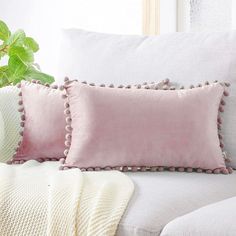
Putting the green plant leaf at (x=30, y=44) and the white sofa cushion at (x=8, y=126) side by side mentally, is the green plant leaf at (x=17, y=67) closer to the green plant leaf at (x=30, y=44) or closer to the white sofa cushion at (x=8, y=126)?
the green plant leaf at (x=30, y=44)

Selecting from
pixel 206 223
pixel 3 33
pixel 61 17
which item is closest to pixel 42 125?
pixel 3 33

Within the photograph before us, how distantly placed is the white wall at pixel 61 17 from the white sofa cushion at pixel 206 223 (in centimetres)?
190

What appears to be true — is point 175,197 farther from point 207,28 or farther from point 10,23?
point 10,23

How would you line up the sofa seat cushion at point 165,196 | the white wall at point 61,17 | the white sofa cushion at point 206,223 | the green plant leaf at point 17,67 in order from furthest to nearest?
the white wall at point 61,17 < the green plant leaf at point 17,67 < the sofa seat cushion at point 165,196 < the white sofa cushion at point 206,223

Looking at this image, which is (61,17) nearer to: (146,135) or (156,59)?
(156,59)

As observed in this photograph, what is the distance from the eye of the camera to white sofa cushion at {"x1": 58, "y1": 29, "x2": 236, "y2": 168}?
2082 mm

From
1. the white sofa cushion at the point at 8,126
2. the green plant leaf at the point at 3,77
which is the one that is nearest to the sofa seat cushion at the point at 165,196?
the white sofa cushion at the point at 8,126

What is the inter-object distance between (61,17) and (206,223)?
87.1 inches

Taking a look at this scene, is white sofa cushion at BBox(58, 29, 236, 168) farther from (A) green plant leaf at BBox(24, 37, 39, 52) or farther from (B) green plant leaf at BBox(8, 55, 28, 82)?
(A) green plant leaf at BBox(24, 37, 39, 52)

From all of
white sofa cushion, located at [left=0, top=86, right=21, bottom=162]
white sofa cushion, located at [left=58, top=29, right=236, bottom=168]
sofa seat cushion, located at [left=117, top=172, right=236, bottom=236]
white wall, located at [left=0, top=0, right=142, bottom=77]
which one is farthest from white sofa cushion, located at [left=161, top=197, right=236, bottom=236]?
white wall, located at [left=0, top=0, right=142, bottom=77]

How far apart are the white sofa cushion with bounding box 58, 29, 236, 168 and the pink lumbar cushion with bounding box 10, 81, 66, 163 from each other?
16 centimetres

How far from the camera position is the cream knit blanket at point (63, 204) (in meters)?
1.51

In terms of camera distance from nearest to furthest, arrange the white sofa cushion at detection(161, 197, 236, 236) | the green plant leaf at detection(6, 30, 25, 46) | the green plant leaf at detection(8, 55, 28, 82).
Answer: the white sofa cushion at detection(161, 197, 236, 236), the green plant leaf at detection(8, 55, 28, 82), the green plant leaf at detection(6, 30, 25, 46)

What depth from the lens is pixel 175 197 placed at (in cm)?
162
